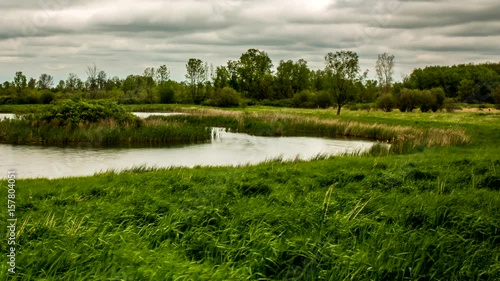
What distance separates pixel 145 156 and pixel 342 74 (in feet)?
113

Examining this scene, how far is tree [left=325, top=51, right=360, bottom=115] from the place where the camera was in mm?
50531

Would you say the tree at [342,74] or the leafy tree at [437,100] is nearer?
the tree at [342,74]

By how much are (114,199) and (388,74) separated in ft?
242

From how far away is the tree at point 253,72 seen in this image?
Answer: 93750mm

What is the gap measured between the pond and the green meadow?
19.2 feet

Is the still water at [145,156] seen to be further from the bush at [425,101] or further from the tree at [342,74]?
the bush at [425,101]

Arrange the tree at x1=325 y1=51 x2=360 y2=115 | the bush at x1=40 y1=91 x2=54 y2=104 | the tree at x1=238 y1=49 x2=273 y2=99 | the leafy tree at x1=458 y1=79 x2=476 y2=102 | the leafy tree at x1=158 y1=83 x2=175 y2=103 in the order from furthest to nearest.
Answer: the tree at x1=238 y1=49 x2=273 y2=99 → the leafy tree at x1=458 y1=79 x2=476 y2=102 → the leafy tree at x1=158 y1=83 x2=175 y2=103 → the bush at x1=40 y1=91 x2=54 y2=104 → the tree at x1=325 y1=51 x2=360 y2=115

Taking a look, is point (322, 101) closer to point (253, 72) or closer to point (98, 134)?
point (253, 72)

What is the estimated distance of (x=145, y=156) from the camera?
22766 millimetres

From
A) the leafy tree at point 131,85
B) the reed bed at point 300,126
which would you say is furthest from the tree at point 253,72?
the reed bed at point 300,126

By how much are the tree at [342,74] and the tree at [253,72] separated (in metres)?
39.4

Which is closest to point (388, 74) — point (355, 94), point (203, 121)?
point (355, 94)

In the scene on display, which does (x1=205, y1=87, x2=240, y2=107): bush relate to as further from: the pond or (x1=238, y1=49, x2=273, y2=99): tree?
the pond

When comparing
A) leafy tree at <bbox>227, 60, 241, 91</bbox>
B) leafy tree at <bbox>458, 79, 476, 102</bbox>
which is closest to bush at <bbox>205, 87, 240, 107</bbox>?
leafy tree at <bbox>227, 60, 241, 91</bbox>
